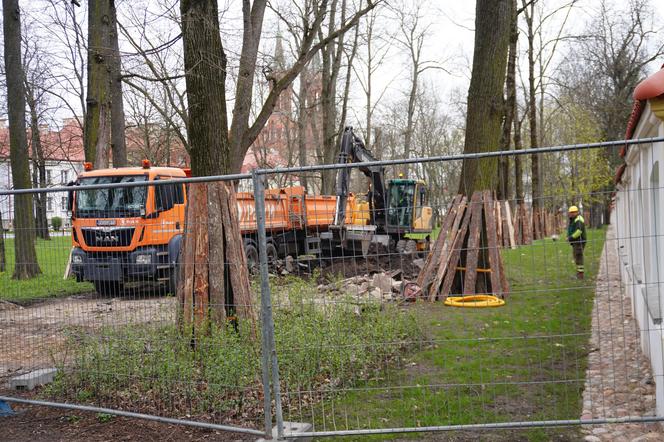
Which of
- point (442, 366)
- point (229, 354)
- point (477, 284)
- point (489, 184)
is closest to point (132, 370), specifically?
point (229, 354)

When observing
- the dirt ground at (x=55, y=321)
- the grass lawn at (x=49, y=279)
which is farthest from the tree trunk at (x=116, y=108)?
the grass lawn at (x=49, y=279)

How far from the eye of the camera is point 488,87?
39.2 ft

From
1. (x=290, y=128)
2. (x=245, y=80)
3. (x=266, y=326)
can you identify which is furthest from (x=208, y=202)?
(x=290, y=128)

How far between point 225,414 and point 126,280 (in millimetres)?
1546

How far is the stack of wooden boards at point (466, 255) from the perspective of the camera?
10594mm

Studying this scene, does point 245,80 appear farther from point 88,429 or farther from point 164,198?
point 88,429

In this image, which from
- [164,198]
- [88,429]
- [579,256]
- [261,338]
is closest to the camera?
[261,338]

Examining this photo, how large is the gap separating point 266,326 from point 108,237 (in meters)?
2.51

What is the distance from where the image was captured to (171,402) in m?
5.33

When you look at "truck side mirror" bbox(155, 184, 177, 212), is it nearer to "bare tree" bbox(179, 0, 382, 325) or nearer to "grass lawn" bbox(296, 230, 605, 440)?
"bare tree" bbox(179, 0, 382, 325)

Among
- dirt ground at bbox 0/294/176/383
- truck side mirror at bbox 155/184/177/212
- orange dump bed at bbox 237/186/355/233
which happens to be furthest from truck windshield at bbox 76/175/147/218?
orange dump bed at bbox 237/186/355/233

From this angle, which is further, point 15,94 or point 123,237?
point 15,94

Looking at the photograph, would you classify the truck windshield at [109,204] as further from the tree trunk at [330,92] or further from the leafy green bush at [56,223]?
the tree trunk at [330,92]

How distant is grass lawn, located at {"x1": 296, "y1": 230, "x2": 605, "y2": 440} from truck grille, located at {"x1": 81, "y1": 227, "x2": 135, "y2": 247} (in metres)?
2.31
